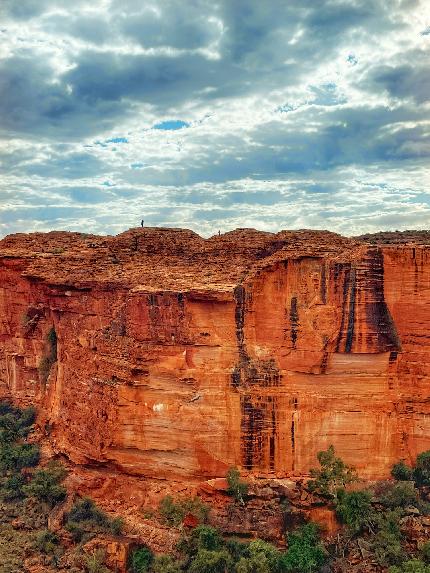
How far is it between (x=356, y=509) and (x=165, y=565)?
7.79 metres

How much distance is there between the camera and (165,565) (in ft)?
68.1

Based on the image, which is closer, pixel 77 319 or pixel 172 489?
pixel 172 489

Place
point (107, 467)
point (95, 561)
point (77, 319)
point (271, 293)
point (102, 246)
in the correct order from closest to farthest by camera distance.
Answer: point (95, 561), point (271, 293), point (107, 467), point (77, 319), point (102, 246)

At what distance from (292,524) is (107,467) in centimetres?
886

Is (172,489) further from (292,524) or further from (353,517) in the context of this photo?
(353,517)

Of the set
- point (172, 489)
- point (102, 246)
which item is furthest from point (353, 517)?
point (102, 246)

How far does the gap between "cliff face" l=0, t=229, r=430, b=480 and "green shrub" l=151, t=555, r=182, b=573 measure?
366 centimetres

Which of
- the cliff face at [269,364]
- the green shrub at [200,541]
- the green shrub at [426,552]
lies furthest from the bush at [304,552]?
the green shrub at [426,552]

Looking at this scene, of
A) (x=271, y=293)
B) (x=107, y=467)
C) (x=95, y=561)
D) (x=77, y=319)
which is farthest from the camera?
(x=77, y=319)

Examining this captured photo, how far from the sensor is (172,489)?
936 inches

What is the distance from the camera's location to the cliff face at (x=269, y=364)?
22.4 meters

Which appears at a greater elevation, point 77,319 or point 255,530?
point 77,319

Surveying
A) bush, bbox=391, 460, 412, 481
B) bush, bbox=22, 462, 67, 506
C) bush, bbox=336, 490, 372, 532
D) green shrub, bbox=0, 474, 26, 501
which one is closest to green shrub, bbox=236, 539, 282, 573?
bush, bbox=336, 490, 372, 532

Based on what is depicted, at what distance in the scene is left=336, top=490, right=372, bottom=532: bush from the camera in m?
21.3
